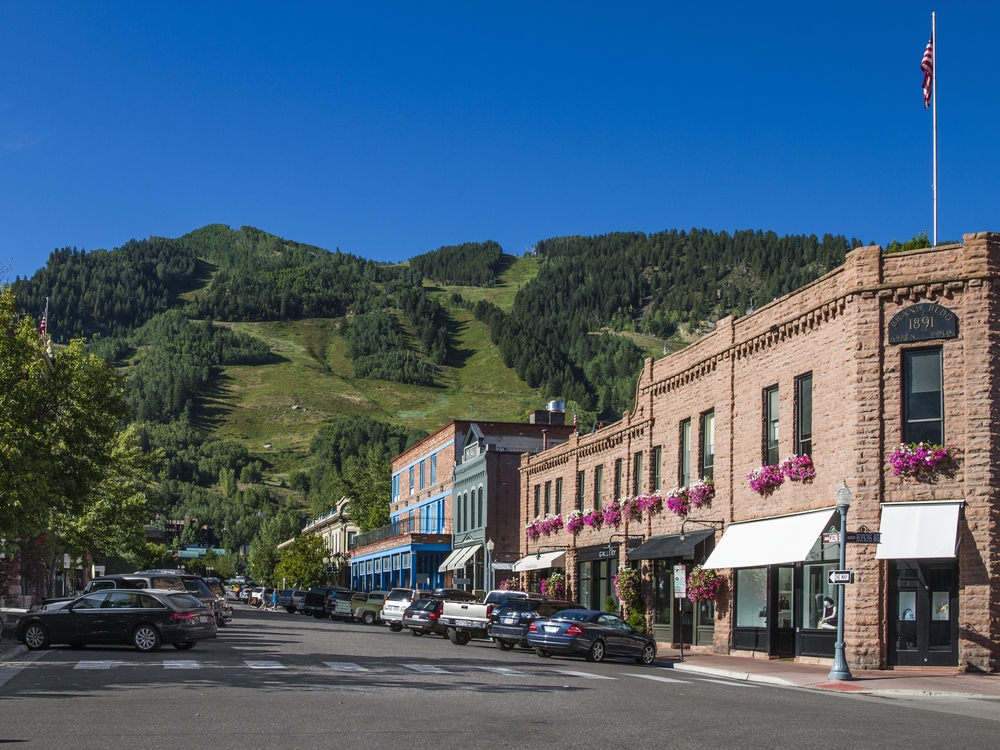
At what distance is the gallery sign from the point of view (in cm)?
2666

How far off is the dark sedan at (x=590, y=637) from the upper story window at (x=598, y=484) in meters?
15.7

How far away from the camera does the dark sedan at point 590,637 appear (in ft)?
95.9

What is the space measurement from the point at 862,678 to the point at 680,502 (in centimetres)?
1265

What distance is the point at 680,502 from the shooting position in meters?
36.8

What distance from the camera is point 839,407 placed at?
2817 cm

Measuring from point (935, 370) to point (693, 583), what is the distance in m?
10.1

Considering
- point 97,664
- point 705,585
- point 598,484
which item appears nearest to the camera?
point 97,664

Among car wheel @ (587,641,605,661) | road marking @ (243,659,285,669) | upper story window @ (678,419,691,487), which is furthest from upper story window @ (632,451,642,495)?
road marking @ (243,659,285,669)

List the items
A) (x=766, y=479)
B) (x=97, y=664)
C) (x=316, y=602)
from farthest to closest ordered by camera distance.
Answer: (x=316, y=602) → (x=766, y=479) → (x=97, y=664)

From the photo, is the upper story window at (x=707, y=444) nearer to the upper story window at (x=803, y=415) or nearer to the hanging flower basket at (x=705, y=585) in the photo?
the hanging flower basket at (x=705, y=585)

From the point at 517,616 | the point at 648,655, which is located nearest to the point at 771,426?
the point at 648,655

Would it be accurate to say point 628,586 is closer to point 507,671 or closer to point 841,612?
point 841,612

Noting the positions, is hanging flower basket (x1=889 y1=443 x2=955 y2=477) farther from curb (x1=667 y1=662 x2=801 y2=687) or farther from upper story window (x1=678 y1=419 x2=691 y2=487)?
upper story window (x1=678 y1=419 x2=691 y2=487)

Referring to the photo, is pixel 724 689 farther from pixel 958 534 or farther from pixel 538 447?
pixel 538 447
